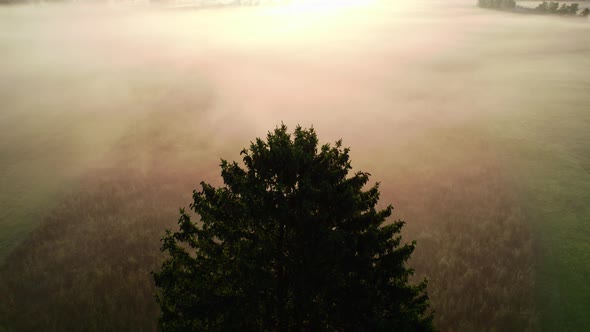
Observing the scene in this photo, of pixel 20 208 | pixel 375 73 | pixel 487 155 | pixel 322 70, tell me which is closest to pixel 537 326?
pixel 487 155

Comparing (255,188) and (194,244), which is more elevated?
(255,188)

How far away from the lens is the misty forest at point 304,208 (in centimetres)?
800

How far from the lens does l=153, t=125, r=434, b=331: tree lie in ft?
25.2

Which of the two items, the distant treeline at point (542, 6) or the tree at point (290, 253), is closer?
the tree at point (290, 253)

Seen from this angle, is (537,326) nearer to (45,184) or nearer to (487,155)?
(487,155)

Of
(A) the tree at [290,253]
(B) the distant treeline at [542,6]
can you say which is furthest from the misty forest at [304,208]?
(B) the distant treeline at [542,6]

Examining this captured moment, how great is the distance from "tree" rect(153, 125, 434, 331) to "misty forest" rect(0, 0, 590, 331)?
1.5 inches

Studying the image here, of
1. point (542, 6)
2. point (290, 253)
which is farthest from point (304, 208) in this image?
point (542, 6)

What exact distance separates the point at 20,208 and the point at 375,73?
135843 mm

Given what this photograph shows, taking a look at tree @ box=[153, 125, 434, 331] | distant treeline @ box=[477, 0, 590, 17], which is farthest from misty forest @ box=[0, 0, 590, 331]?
distant treeline @ box=[477, 0, 590, 17]

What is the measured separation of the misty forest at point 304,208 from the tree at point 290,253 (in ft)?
0.13

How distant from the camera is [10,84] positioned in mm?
145625

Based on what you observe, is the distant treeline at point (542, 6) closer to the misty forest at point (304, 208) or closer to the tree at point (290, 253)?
the misty forest at point (304, 208)

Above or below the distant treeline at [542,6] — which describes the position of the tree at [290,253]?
below
